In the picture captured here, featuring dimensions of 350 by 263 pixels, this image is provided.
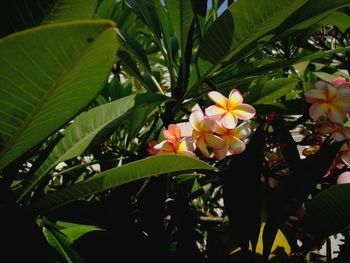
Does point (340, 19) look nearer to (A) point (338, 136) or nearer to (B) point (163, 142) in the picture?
(A) point (338, 136)

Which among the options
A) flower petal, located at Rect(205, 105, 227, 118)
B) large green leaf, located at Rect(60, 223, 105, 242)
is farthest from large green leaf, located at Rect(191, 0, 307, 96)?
large green leaf, located at Rect(60, 223, 105, 242)

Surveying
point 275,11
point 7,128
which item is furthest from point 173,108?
point 7,128

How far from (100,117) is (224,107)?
0.22 metres

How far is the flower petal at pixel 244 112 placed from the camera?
69 cm

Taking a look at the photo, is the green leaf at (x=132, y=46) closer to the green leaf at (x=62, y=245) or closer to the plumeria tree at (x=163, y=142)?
the plumeria tree at (x=163, y=142)

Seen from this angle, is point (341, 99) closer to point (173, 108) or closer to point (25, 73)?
point (173, 108)

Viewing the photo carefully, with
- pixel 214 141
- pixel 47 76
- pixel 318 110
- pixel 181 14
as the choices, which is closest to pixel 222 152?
pixel 214 141

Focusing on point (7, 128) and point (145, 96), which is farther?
point (145, 96)

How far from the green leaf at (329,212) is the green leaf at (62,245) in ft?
1.20

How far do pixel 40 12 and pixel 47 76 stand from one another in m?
0.09

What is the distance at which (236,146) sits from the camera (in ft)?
2.22

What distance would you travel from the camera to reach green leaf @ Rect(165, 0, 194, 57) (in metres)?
0.77

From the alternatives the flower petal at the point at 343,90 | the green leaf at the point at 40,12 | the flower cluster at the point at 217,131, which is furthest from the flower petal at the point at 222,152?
the green leaf at the point at 40,12

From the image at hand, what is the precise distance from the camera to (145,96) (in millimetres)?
671
